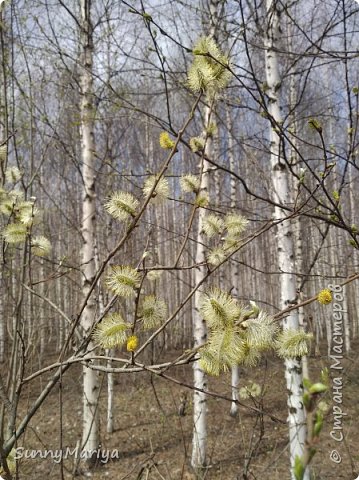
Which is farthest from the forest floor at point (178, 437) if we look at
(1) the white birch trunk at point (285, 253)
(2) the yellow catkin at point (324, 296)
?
(2) the yellow catkin at point (324, 296)

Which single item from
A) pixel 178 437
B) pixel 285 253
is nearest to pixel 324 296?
pixel 285 253

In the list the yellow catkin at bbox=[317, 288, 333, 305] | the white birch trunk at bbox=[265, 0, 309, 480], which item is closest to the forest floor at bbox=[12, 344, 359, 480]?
the white birch trunk at bbox=[265, 0, 309, 480]

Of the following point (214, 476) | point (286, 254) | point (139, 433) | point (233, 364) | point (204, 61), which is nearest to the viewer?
point (233, 364)

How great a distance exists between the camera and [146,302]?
1.11 metres

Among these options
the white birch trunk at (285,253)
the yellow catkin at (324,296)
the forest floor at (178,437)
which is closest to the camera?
the yellow catkin at (324,296)

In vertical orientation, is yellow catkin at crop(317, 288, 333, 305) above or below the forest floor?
above

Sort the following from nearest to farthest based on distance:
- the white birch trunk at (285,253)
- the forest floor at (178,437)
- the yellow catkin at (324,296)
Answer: the yellow catkin at (324,296) → the white birch trunk at (285,253) → the forest floor at (178,437)

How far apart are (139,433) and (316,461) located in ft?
7.88

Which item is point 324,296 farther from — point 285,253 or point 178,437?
point 178,437

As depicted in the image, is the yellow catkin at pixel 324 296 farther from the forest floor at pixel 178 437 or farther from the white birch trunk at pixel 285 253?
the forest floor at pixel 178 437

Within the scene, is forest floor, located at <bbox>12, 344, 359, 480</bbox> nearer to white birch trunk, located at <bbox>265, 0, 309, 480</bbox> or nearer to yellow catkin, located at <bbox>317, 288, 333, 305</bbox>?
white birch trunk, located at <bbox>265, 0, 309, 480</bbox>

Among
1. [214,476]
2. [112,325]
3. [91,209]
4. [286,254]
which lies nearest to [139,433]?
[214,476]

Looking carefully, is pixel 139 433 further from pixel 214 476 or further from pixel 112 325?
pixel 112 325

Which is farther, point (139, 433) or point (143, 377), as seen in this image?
point (143, 377)
